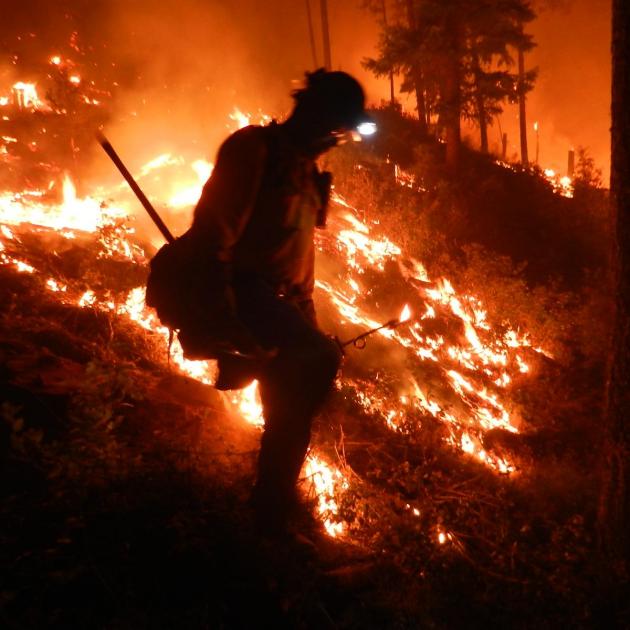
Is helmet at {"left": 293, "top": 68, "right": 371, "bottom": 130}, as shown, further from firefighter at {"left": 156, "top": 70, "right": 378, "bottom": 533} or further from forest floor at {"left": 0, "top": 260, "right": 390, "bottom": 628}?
forest floor at {"left": 0, "top": 260, "right": 390, "bottom": 628}

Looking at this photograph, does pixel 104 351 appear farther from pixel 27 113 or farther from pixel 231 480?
pixel 27 113

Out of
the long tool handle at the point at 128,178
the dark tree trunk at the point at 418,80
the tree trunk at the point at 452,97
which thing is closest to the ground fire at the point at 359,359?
the tree trunk at the point at 452,97

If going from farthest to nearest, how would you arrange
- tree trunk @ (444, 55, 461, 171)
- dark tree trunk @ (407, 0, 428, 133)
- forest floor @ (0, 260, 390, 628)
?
dark tree trunk @ (407, 0, 428, 133) → tree trunk @ (444, 55, 461, 171) → forest floor @ (0, 260, 390, 628)

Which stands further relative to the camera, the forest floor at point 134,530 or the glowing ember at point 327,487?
the glowing ember at point 327,487

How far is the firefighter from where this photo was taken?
2.29 m

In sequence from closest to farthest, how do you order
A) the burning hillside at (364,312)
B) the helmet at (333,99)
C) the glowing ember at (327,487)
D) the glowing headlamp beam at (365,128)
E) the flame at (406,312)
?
1. the helmet at (333,99)
2. the glowing headlamp beam at (365,128)
3. the glowing ember at (327,487)
4. the flame at (406,312)
5. the burning hillside at (364,312)

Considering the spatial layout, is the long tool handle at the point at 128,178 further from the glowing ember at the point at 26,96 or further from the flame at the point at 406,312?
the glowing ember at the point at 26,96

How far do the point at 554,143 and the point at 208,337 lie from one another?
205 feet

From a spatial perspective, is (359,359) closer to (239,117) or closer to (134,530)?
(134,530)

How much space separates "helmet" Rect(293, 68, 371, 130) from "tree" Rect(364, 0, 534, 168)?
10.8 m

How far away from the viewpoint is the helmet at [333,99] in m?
2.58

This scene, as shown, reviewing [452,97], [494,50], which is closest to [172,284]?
[452,97]

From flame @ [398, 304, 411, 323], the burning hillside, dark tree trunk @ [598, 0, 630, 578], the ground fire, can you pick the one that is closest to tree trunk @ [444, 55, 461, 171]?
the ground fire

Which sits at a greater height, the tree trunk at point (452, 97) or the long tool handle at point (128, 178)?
the long tool handle at point (128, 178)
